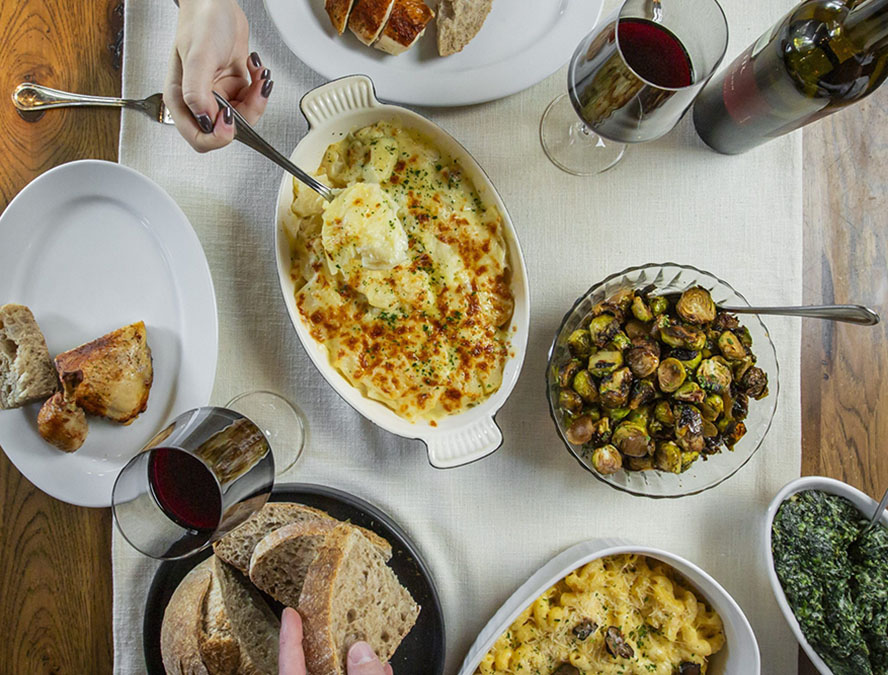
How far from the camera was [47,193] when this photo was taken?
241 centimetres

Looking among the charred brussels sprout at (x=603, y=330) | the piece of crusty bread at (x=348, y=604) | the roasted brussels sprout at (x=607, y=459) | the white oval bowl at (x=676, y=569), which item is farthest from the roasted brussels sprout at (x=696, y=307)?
the piece of crusty bread at (x=348, y=604)

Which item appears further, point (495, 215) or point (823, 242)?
point (823, 242)

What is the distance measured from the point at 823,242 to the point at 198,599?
Answer: 2.58m

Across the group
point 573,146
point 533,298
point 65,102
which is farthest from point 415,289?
point 65,102

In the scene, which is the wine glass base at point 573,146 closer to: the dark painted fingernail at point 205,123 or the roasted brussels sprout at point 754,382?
the roasted brussels sprout at point 754,382

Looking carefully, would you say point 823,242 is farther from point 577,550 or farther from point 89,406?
point 89,406

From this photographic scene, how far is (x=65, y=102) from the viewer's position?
255 centimetres

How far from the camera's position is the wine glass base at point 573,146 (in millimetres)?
2578

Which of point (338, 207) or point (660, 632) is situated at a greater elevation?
point (338, 207)

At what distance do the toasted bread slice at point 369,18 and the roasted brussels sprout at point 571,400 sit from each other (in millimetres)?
1327

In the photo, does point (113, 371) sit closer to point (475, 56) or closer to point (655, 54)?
point (475, 56)

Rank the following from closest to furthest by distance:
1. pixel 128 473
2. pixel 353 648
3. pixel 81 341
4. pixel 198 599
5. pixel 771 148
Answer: pixel 128 473, pixel 353 648, pixel 198 599, pixel 81 341, pixel 771 148

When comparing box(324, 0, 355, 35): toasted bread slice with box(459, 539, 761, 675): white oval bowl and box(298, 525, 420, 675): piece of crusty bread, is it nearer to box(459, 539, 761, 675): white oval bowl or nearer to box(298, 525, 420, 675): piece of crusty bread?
box(298, 525, 420, 675): piece of crusty bread

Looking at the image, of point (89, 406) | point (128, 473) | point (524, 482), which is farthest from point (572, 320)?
point (89, 406)
